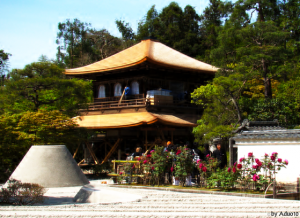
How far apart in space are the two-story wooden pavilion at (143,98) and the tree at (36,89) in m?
2.08

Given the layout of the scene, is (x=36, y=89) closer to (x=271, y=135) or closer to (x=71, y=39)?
(x=271, y=135)

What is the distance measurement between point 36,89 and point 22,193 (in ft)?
41.5

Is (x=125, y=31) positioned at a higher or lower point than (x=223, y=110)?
higher

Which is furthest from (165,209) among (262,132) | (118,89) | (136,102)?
(118,89)

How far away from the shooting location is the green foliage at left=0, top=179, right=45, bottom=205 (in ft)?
28.4

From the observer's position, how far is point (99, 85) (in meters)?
27.2

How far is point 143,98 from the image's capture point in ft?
77.1

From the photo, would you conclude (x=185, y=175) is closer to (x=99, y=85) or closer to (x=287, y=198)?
(x=287, y=198)

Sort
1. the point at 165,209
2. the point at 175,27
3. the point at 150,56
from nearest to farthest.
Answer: the point at 165,209 → the point at 150,56 → the point at 175,27

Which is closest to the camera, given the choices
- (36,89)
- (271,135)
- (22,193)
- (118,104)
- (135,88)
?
(22,193)

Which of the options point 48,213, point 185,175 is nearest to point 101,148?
point 185,175

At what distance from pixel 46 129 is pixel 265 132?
31.9ft

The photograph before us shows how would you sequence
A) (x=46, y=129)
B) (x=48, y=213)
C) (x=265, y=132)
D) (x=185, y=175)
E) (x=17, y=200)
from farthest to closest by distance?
(x=46, y=129)
(x=265, y=132)
(x=185, y=175)
(x=17, y=200)
(x=48, y=213)

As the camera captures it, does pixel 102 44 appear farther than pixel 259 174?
Yes
